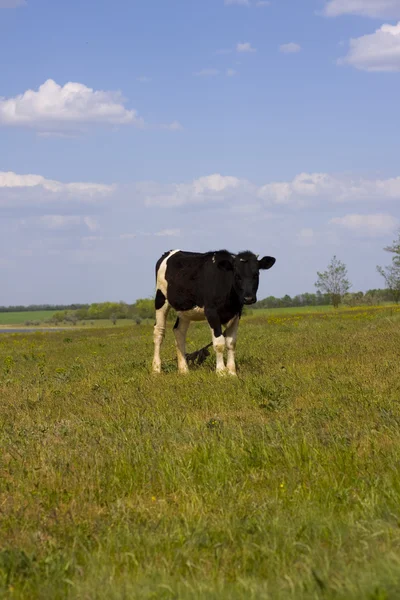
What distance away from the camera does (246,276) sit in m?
14.2

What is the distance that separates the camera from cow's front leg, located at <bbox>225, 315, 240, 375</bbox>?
14.5m

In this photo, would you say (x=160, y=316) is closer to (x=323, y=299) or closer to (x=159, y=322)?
(x=159, y=322)

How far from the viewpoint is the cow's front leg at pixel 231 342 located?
47.5 ft

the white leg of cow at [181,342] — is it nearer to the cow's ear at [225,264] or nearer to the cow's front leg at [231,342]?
the cow's front leg at [231,342]

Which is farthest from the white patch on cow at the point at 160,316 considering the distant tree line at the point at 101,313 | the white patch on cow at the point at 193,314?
the distant tree line at the point at 101,313

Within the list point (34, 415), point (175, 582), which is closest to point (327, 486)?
point (175, 582)

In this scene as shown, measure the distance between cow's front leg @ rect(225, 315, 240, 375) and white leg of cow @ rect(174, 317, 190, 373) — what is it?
49.8 inches

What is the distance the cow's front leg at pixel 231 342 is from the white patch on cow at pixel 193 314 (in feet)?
2.48

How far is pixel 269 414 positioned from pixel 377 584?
20.0 feet

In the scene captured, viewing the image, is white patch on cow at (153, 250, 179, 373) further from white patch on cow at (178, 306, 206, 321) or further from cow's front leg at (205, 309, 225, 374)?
cow's front leg at (205, 309, 225, 374)

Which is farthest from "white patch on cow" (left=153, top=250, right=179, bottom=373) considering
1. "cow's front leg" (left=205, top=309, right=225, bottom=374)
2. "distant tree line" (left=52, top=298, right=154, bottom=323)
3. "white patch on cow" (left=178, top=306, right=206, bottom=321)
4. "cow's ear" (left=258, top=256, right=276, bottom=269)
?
"distant tree line" (left=52, top=298, right=154, bottom=323)

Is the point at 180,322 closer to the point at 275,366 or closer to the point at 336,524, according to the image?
the point at 275,366

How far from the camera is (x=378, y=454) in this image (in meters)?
7.02

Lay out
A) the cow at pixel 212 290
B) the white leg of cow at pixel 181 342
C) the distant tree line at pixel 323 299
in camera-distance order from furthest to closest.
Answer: the distant tree line at pixel 323 299 < the white leg of cow at pixel 181 342 < the cow at pixel 212 290
